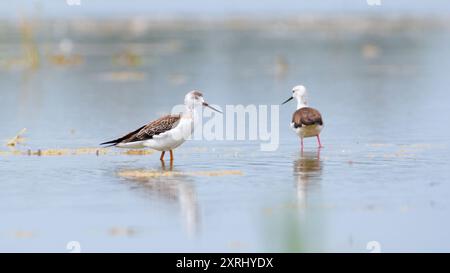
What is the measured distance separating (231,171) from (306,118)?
275cm

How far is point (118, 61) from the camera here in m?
37.9

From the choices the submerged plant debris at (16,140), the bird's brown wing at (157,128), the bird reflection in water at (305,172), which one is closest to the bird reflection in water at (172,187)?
the bird's brown wing at (157,128)

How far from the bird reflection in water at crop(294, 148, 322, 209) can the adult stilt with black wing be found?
1.70 m

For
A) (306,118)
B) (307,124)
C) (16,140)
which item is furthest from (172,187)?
(16,140)

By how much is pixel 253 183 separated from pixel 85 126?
284 inches

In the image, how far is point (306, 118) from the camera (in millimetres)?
16938

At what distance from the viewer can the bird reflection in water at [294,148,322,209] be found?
1282 centimetres

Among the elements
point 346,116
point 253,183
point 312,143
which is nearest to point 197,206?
point 253,183

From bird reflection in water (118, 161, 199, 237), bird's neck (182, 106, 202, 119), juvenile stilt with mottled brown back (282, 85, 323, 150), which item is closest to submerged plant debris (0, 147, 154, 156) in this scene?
bird reflection in water (118, 161, 199, 237)

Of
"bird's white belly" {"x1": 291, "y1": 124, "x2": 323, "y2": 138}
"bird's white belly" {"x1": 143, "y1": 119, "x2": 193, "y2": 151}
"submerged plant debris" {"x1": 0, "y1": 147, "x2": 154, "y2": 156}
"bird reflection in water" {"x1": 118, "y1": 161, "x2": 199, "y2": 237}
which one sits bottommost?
"bird reflection in water" {"x1": 118, "y1": 161, "x2": 199, "y2": 237}

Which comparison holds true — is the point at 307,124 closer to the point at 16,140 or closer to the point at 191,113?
the point at 191,113

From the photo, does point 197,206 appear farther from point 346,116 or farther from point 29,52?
point 29,52

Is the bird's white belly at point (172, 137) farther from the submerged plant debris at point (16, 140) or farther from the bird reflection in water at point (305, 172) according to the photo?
the submerged plant debris at point (16, 140)

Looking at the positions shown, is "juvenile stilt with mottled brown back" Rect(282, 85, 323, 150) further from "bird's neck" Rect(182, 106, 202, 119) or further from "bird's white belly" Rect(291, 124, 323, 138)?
"bird's neck" Rect(182, 106, 202, 119)
